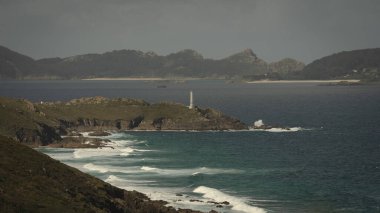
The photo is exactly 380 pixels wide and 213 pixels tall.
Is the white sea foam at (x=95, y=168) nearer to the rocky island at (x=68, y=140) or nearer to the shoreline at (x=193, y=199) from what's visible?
the shoreline at (x=193, y=199)

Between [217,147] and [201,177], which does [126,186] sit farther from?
[217,147]

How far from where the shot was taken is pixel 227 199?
255 ft

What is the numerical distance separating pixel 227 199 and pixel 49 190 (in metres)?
24.9

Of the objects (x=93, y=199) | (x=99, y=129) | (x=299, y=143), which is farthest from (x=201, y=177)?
(x=99, y=129)

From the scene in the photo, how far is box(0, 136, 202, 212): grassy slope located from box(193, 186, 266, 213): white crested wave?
8.93 m

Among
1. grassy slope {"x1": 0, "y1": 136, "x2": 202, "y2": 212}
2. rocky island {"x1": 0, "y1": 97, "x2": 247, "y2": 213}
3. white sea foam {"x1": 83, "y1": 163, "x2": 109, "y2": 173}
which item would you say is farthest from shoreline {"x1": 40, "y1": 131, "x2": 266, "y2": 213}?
white sea foam {"x1": 83, "y1": 163, "x2": 109, "y2": 173}

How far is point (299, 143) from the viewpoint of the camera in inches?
5477

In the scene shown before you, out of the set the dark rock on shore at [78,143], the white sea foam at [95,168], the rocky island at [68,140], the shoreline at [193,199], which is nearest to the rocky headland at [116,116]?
the rocky island at [68,140]

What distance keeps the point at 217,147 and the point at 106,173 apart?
126 feet

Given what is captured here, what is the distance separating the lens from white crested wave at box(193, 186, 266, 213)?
72562 mm

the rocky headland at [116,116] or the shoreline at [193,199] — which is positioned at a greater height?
the rocky headland at [116,116]

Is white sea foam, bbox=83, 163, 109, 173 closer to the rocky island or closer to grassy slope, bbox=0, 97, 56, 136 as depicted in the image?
the rocky island

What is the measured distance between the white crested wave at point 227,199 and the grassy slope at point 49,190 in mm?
8931

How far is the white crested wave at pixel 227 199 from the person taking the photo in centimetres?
7256
